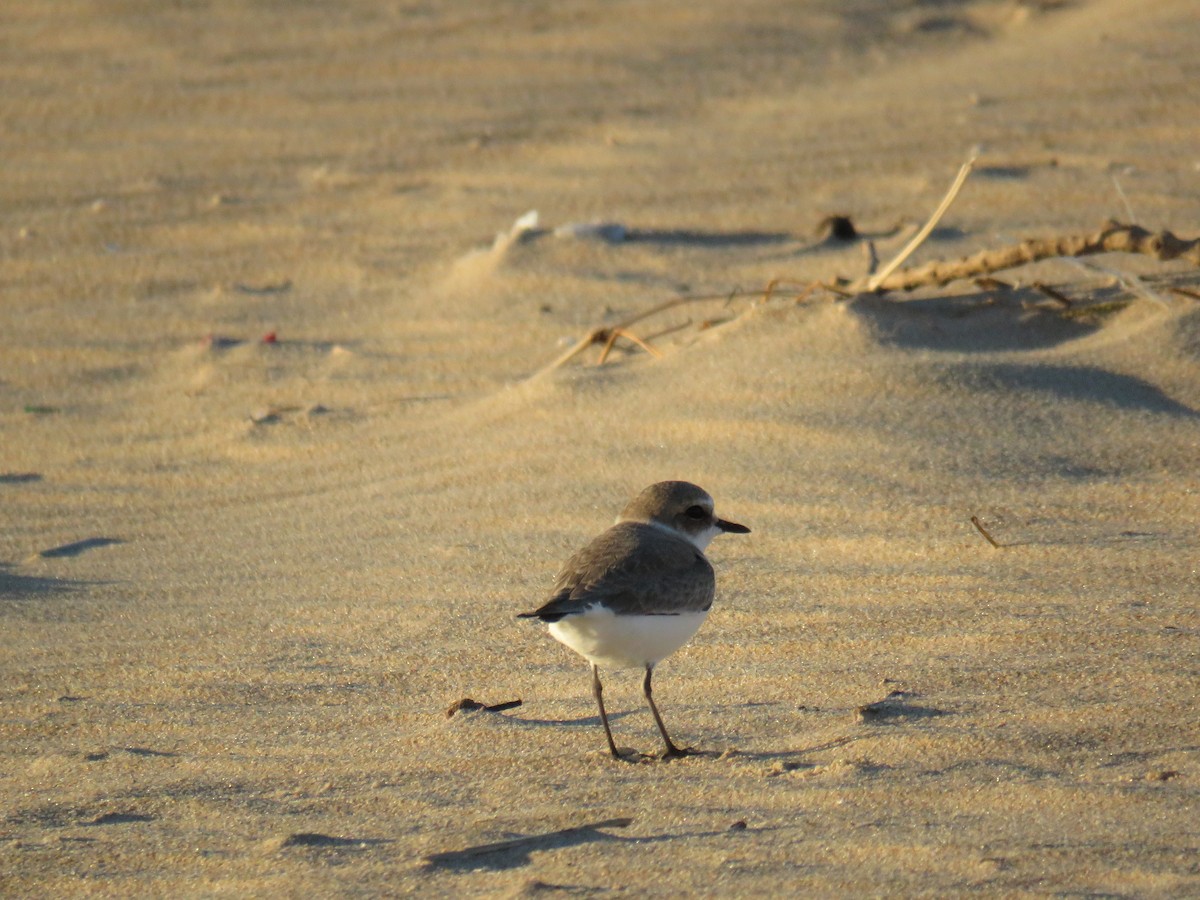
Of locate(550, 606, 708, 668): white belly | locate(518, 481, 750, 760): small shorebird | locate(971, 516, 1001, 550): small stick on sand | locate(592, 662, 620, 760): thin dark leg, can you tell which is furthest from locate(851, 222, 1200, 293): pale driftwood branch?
locate(592, 662, 620, 760): thin dark leg

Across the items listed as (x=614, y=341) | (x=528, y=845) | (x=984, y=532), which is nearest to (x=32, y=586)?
(x=614, y=341)

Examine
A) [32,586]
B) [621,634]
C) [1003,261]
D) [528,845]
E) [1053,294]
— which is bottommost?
[32,586]

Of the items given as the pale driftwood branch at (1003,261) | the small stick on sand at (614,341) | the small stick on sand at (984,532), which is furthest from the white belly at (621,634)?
the small stick on sand at (614,341)

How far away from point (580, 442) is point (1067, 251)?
1806mm

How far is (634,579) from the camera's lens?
319 cm

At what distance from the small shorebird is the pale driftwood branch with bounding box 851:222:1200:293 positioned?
237cm

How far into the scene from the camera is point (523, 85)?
8.90 metres

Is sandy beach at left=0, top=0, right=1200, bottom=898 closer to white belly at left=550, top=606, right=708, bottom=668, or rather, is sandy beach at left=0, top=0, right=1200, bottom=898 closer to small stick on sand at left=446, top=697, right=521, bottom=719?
small stick on sand at left=446, top=697, right=521, bottom=719

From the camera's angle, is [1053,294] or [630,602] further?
[1053,294]

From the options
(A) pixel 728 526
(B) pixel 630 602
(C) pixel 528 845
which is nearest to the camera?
(C) pixel 528 845

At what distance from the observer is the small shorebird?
10.3 ft

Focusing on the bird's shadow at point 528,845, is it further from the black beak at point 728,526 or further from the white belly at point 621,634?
the black beak at point 728,526

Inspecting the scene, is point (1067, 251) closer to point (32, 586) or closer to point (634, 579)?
point (634, 579)

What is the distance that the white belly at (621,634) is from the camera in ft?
10.3
